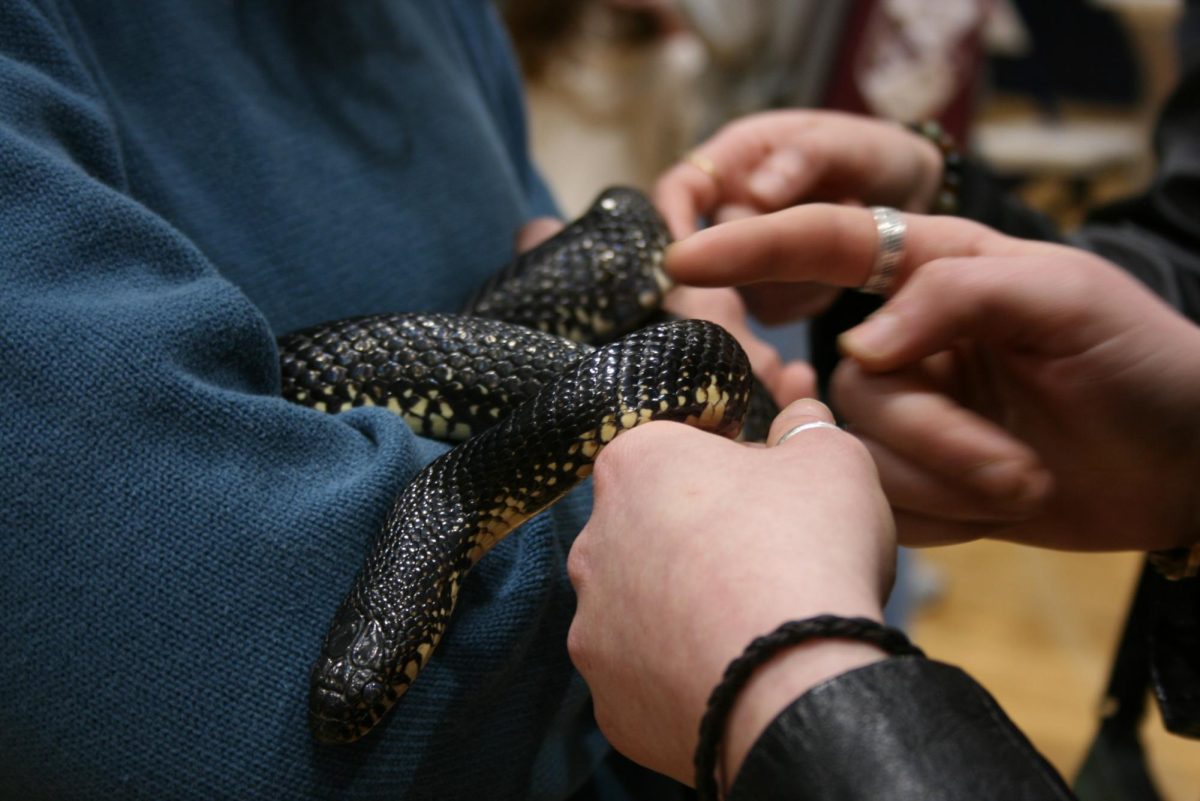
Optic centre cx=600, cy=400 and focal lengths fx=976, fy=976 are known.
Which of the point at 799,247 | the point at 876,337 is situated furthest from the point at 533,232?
the point at 876,337

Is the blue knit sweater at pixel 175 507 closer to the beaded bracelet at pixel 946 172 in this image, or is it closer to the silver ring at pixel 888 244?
the silver ring at pixel 888 244

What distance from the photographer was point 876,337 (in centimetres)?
104

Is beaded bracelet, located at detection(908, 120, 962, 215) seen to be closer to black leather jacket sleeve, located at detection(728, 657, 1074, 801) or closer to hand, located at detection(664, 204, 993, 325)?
hand, located at detection(664, 204, 993, 325)

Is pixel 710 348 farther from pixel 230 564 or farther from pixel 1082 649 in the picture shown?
pixel 1082 649

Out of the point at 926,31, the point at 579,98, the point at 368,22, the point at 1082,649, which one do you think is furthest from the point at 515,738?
the point at 579,98

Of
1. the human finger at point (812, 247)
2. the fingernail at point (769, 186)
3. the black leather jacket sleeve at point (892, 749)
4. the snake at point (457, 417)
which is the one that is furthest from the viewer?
the fingernail at point (769, 186)

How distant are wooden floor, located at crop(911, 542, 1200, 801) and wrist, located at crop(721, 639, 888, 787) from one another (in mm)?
2020

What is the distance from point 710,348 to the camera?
3.44 feet

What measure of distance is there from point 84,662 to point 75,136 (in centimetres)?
55

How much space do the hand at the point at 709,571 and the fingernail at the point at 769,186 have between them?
28.1 inches

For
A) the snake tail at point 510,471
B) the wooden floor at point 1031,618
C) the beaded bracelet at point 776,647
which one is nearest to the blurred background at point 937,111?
the wooden floor at point 1031,618

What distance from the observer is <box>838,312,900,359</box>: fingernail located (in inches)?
40.5

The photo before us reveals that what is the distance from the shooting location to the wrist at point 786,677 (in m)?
0.65

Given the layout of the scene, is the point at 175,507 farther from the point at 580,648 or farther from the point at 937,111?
the point at 937,111
